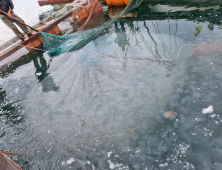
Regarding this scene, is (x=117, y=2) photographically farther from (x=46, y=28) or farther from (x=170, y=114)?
(x=170, y=114)

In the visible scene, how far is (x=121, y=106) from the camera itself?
10.7 feet

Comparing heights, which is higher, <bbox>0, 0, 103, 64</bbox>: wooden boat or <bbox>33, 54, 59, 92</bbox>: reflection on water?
<bbox>0, 0, 103, 64</bbox>: wooden boat

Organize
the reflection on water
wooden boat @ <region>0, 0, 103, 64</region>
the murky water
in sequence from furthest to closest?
wooden boat @ <region>0, 0, 103, 64</region>, the reflection on water, the murky water

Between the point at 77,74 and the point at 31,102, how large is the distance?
55.6 inches

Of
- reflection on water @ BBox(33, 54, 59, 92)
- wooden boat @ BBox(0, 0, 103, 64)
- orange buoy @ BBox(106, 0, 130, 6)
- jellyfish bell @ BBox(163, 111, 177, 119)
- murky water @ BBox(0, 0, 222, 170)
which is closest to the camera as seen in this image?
murky water @ BBox(0, 0, 222, 170)

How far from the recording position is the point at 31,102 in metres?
3.77

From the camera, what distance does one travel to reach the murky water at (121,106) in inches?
97.8

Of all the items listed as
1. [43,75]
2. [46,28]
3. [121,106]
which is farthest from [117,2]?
[121,106]

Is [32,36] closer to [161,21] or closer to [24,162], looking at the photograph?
[24,162]

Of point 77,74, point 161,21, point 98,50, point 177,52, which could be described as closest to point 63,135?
point 77,74

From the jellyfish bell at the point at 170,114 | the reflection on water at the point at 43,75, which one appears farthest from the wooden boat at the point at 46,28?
the jellyfish bell at the point at 170,114

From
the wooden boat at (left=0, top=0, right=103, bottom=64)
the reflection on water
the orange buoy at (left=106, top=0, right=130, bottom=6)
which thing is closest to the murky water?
the reflection on water

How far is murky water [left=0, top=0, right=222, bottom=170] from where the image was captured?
2484mm

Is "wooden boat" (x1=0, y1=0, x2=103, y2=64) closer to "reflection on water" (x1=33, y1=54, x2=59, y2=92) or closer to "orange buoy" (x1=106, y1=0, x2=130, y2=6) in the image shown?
"reflection on water" (x1=33, y1=54, x2=59, y2=92)
